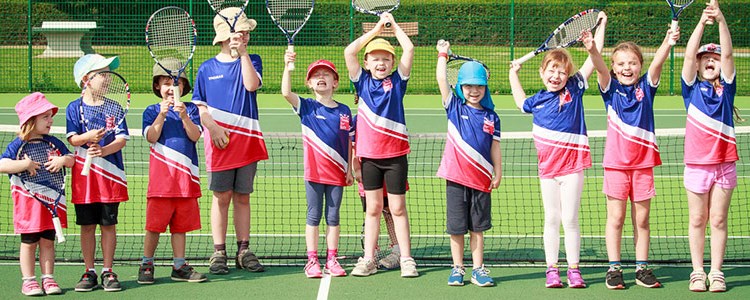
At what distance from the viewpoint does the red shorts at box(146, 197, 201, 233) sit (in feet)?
21.0

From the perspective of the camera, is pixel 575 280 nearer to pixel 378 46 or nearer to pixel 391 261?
pixel 391 261

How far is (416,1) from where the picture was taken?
23781 mm

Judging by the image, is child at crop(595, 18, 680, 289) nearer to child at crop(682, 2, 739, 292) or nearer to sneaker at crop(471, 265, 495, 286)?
child at crop(682, 2, 739, 292)

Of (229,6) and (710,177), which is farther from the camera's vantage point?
(229,6)

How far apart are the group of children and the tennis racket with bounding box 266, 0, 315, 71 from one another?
24 centimetres

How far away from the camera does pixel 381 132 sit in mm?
6457

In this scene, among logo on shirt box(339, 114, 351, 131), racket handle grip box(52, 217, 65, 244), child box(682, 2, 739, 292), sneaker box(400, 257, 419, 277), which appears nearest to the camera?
racket handle grip box(52, 217, 65, 244)

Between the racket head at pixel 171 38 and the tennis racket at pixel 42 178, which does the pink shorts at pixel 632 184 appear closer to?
the racket head at pixel 171 38

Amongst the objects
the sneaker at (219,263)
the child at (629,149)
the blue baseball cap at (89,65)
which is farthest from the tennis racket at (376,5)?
the sneaker at (219,263)

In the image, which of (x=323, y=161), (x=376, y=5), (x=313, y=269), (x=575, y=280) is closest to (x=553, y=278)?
(x=575, y=280)

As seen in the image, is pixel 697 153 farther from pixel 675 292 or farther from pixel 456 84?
pixel 456 84

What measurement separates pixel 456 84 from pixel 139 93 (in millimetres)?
14368

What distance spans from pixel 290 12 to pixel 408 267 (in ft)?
6.47

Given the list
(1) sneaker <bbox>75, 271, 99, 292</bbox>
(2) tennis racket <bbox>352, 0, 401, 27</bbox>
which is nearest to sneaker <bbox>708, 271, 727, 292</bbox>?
(2) tennis racket <bbox>352, 0, 401, 27</bbox>
